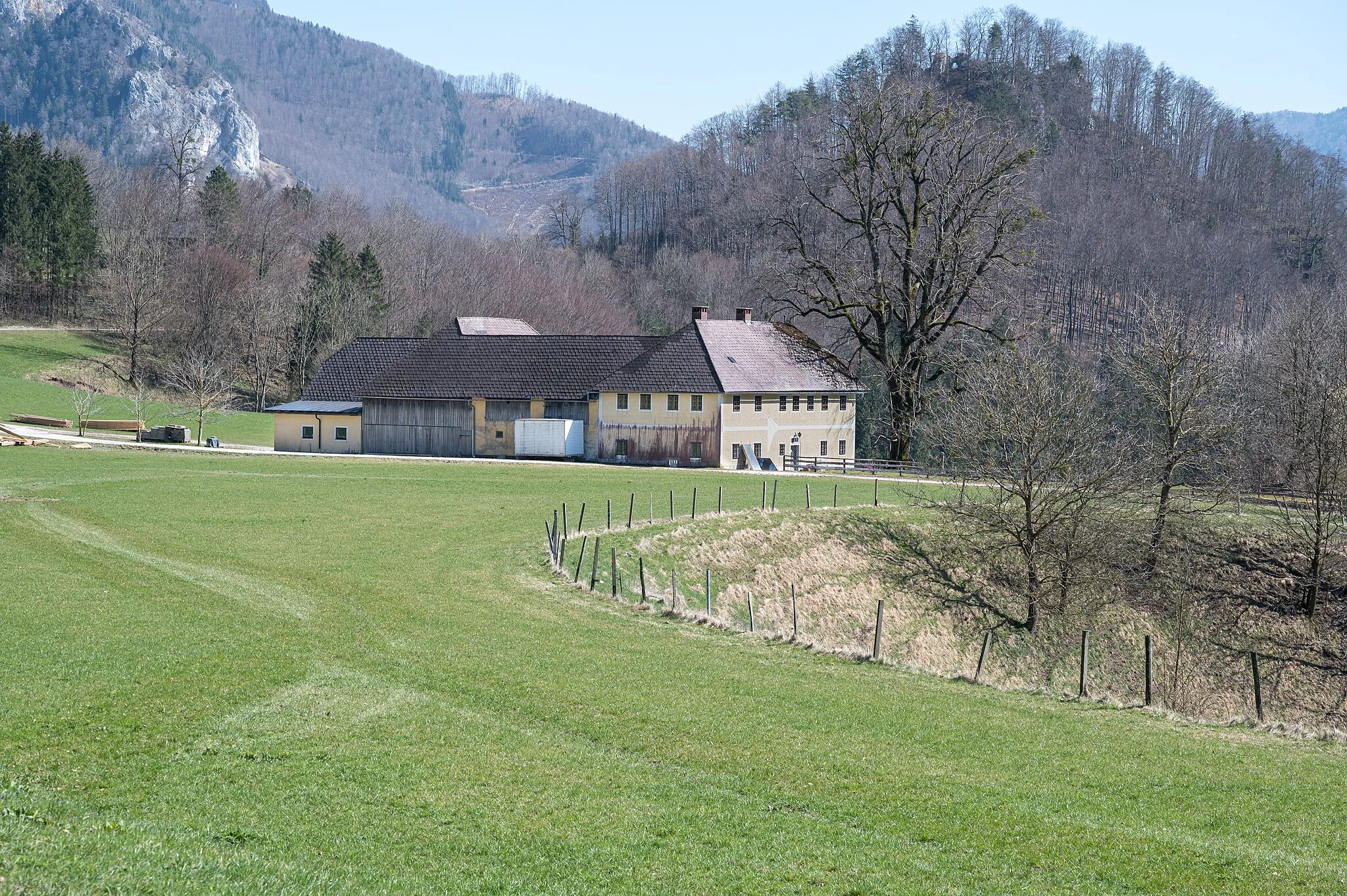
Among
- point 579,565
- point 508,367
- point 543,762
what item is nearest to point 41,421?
point 508,367

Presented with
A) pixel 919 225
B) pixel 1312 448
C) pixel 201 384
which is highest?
pixel 919 225

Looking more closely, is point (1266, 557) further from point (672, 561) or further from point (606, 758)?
point (606, 758)

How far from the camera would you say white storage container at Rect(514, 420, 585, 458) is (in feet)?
215

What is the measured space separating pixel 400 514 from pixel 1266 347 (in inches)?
2322

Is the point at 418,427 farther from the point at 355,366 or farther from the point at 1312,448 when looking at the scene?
the point at 1312,448

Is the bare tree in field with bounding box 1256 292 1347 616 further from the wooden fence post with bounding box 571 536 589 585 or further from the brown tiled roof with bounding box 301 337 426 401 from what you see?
the brown tiled roof with bounding box 301 337 426 401

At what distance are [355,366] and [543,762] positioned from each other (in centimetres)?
6176

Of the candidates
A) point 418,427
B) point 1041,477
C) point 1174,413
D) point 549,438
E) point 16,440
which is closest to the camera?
point 1041,477

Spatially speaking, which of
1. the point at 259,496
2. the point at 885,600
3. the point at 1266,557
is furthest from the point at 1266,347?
the point at 259,496

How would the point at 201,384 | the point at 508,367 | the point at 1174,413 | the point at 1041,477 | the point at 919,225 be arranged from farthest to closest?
the point at 201,384 → the point at 508,367 → the point at 919,225 → the point at 1174,413 → the point at 1041,477

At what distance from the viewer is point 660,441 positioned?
64312mm

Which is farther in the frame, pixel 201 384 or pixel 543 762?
pixel 201 384

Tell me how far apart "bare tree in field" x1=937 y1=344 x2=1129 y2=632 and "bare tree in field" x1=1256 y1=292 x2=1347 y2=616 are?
653 cm

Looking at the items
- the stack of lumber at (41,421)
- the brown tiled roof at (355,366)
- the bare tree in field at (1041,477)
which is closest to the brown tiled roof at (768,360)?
the brown tiled roof at (355,366)
